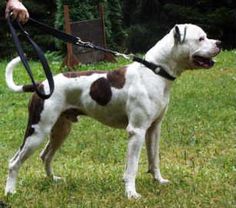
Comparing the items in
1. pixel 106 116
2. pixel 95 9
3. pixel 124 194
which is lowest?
pixel 95 9

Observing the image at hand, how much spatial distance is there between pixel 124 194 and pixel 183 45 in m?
1.41

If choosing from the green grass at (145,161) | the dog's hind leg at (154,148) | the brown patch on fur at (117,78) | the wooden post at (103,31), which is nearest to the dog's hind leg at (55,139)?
the green grass at (145,161)

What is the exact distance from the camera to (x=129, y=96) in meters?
5.57

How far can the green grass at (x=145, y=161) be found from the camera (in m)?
5.56

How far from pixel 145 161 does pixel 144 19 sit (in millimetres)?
18178

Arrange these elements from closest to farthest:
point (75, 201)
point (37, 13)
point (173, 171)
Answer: point (75, 201)
point (173, 171)
point (37, 13)

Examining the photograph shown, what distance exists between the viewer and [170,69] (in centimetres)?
566

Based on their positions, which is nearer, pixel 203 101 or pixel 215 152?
pixel 215 152

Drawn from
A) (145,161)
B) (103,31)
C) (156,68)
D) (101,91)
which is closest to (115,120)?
(101,91)

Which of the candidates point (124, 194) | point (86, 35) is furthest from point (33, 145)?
point (86, 35)

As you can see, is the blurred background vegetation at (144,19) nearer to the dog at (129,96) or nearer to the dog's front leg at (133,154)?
the dog at (129,96)

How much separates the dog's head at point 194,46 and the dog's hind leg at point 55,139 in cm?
134

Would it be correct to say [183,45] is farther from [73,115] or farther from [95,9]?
[95,9]

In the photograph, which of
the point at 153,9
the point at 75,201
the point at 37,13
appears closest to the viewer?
the point at 75,201
